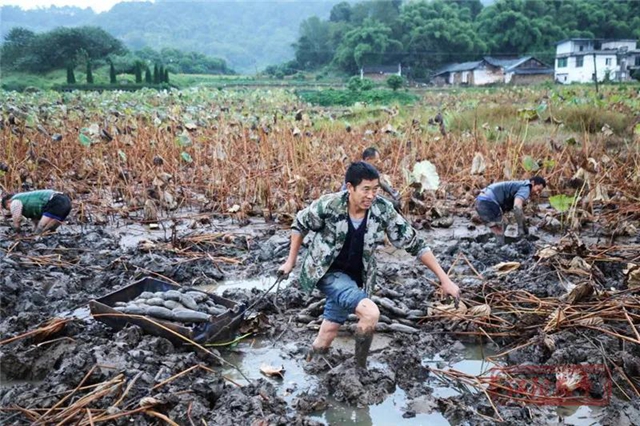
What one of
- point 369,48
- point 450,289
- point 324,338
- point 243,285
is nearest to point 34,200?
point 243,285

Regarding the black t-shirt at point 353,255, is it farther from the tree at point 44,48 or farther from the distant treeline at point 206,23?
the distant treeline at point 206,23

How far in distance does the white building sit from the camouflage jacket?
1756 inches

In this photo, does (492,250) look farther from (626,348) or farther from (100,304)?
(100,304)

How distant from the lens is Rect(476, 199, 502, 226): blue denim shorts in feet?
22.0

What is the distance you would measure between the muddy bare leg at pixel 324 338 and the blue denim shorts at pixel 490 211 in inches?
131

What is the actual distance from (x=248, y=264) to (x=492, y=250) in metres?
2.63

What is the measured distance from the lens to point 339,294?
3674mm

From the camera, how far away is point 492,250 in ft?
20.6

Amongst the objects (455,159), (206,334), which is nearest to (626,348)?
(206,334)

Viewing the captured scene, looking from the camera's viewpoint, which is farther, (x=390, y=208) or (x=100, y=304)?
(x=100, y=304)

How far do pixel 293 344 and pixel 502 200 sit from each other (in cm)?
352

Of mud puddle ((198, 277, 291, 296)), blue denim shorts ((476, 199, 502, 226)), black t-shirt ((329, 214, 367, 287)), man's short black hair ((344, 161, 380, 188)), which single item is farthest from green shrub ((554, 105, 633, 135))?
man's short black hair ((344, 161, 380, 188))

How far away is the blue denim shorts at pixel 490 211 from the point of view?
6.70m

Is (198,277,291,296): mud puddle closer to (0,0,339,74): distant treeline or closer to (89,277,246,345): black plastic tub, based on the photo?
(89,277,246,345): black plastic tub
